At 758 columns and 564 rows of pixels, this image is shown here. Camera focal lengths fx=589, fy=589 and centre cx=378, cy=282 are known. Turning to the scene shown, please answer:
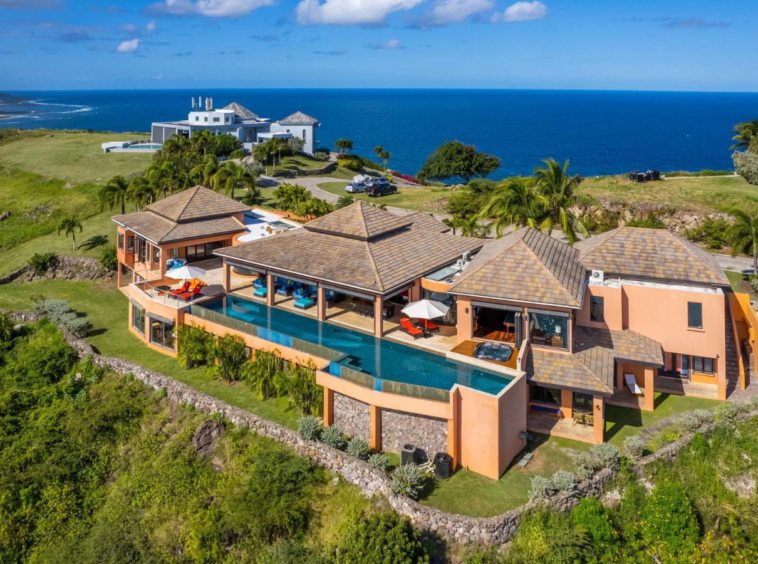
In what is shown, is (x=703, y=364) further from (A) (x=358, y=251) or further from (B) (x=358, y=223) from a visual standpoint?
(B) (x=358, y=223)

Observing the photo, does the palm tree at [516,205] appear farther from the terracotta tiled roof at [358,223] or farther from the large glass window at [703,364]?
the large glass window at [703,364]

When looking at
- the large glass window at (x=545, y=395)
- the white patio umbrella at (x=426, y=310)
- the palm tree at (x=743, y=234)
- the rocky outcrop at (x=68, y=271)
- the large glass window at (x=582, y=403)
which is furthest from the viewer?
the rocky outcrop at (x=68, y=271)

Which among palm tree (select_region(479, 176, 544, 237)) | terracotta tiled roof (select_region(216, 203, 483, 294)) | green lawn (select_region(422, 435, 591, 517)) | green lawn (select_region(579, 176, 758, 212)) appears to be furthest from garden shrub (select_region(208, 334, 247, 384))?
green lawn (select_region(579, 176, 758, 212))

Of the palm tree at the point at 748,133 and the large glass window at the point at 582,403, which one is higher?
the palm tree at the point at 748,133

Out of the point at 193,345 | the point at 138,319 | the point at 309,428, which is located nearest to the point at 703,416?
the point at 309,428

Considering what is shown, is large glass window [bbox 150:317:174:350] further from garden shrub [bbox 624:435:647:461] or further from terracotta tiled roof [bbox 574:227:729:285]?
garden shrub [bbox 624:435:647:461]

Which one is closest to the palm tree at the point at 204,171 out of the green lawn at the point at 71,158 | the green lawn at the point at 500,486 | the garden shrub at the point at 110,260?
the garden shrub at the point at 110,260
